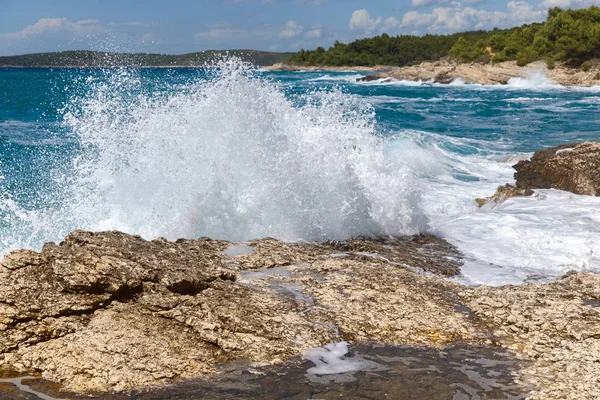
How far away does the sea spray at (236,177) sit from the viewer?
693 centimetres

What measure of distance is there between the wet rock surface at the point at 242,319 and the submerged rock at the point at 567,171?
578 centimetres

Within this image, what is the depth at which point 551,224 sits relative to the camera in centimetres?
826

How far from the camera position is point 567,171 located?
10477 millimetres

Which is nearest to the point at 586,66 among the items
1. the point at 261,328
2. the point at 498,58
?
the point at 498,58

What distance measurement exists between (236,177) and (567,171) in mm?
6379

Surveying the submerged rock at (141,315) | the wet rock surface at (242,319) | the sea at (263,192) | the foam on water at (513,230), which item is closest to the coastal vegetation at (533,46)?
the foam on water at (513,230)

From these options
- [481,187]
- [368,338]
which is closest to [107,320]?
[368,338]

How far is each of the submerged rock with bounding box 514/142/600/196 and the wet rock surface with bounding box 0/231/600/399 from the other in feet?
19.0

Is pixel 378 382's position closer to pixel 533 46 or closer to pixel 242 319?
pixel 242 319

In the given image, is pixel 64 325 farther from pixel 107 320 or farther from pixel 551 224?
pixel 551 224

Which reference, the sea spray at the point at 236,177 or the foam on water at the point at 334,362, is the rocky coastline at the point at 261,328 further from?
the sea spray at the point at 236,177

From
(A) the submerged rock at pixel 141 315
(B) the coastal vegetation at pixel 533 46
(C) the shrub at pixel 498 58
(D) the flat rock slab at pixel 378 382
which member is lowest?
(D) the flat rock slab at pixel 378 382

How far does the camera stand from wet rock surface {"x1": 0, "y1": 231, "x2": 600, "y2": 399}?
322cm

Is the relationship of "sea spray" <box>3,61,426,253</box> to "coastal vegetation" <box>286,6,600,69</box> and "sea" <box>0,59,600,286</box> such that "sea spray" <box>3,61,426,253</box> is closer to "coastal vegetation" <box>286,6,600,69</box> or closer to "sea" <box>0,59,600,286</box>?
"sea" <box>0,59,600,286</box>
